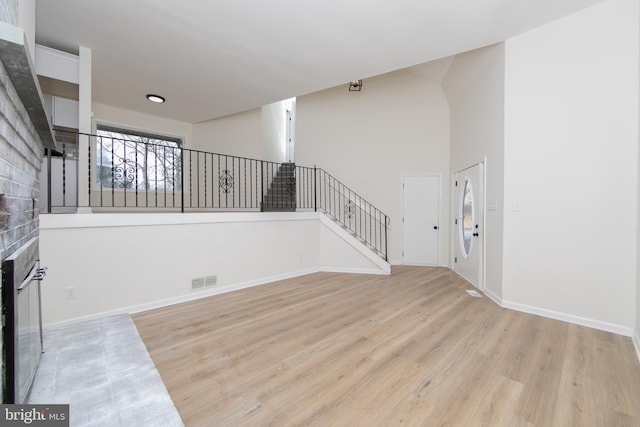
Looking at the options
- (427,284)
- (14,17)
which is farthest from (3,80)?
(427,284)

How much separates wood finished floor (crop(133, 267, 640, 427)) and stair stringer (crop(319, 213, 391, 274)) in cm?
163

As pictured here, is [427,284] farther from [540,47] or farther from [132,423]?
[132,423]

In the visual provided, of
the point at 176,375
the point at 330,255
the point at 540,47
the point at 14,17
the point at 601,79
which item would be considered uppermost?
the point at 540,47

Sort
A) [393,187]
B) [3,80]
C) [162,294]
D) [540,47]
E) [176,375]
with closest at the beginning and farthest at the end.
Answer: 1. [3,80]
2. [176,375]
3. [540,47]
4. [162,294]
5. [393,187]

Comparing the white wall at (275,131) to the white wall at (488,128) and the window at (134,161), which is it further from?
the white wall at (488,128)

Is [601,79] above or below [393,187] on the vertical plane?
above

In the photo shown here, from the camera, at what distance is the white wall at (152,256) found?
291cm

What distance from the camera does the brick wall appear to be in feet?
3.97

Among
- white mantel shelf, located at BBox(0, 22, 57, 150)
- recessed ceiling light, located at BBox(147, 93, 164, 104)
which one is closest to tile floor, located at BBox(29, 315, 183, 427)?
white mantel shelf, located at BBox(0, 22, 57, 150)

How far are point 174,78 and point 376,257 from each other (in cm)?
468

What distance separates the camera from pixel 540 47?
132 inches

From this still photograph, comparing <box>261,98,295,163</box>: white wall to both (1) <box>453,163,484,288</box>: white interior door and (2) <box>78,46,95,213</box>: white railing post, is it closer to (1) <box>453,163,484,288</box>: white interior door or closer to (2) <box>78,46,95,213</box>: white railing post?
(2) <box>78,46,95,213</box>: white railing post

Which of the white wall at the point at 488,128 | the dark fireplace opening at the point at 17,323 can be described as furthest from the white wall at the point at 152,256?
the white wall at the point at 488,128

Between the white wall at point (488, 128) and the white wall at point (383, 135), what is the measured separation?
0.92 meters
